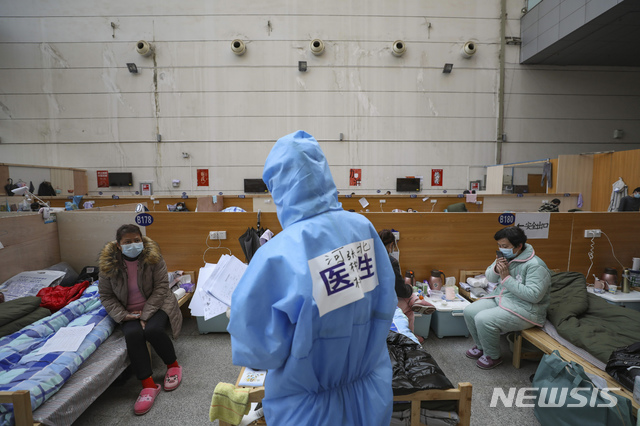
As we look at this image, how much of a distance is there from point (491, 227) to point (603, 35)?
6708 mm

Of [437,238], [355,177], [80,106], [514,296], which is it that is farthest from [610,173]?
[80,106]

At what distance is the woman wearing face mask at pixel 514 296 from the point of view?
2.17m

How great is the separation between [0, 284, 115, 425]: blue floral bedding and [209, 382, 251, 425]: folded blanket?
3.29ft

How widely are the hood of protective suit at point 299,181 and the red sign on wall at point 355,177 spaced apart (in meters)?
6.81

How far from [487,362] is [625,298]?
1.70 metres

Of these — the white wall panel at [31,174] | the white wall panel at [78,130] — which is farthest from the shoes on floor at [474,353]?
the white wall panel at [31,174]

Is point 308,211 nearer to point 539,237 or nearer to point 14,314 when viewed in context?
point 14,314

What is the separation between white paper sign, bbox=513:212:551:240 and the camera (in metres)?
2.96

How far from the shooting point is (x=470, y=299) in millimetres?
2840

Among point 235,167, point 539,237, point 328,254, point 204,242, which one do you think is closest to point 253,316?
point 328,254

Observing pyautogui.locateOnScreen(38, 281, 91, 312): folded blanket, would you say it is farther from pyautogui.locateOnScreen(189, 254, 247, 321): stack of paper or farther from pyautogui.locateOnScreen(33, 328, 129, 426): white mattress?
pyautogui.locateOnScreen(189, 254, 247, 321): stack of paper

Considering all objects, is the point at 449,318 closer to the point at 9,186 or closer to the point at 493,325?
the point at 493,325

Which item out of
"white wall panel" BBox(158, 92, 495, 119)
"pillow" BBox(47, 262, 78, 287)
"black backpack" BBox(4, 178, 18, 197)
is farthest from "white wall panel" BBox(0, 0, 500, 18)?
"pillow" BBox(47, 262, 78, 287)

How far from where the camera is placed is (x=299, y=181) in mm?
903
